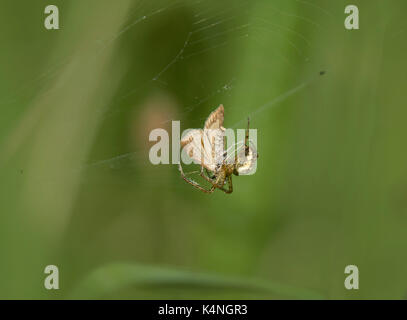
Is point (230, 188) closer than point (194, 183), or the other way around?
point (230, 188)

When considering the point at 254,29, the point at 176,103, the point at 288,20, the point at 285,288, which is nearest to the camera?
the point at 285,288

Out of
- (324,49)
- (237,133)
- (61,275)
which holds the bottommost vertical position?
(61,275)

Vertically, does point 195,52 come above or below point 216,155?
above

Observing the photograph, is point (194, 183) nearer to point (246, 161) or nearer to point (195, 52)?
point (246, 161)

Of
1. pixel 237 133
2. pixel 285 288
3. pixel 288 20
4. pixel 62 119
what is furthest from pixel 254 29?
pixel 285 288

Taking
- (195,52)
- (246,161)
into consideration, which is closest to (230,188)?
(246,161)

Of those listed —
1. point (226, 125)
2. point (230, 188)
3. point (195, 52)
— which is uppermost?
point (195, 52)

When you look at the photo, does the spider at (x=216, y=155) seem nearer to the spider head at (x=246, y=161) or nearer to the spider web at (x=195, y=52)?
the spider head at (x=246, y=161)
